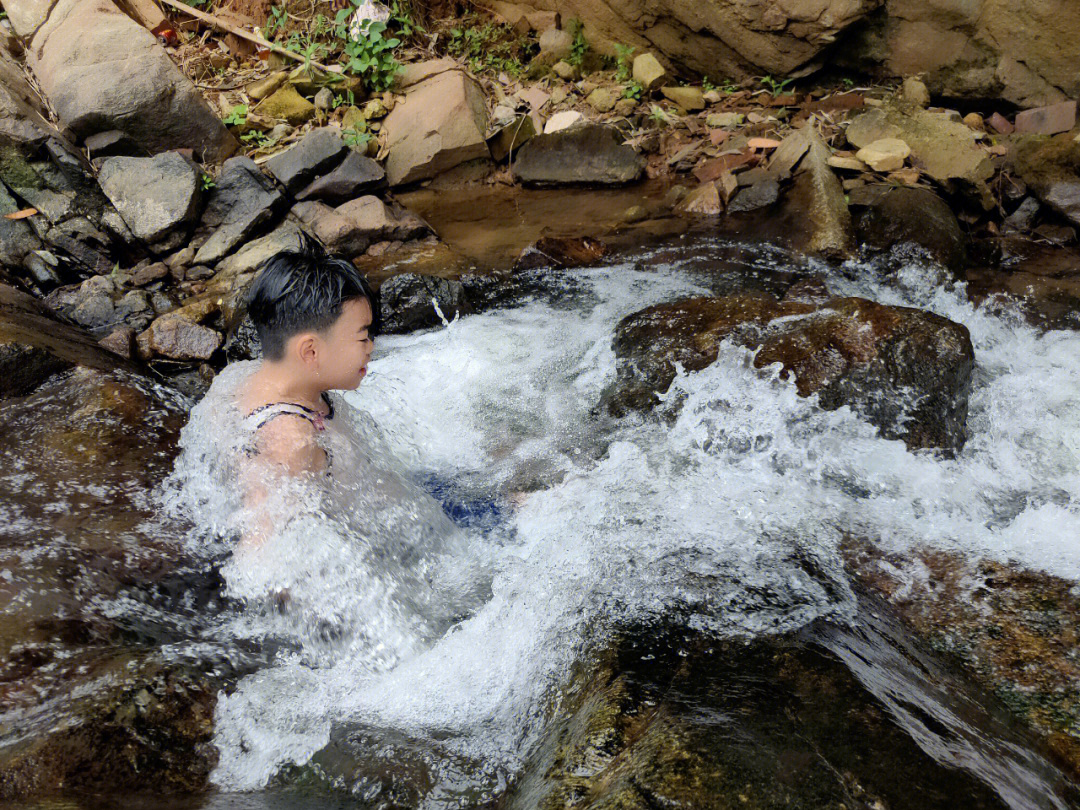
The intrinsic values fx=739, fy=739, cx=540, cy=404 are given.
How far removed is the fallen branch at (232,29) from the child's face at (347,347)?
6.90 metres

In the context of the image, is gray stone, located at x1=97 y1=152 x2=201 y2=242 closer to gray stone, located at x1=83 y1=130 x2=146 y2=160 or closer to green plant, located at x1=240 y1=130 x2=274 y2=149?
gray stone, located at x1=83 y1=130 x2=146 y2=160

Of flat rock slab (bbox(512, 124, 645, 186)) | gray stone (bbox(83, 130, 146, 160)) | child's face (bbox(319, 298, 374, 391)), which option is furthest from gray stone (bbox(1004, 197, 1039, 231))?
gray stone (bbox(83, 130, 146, 160))

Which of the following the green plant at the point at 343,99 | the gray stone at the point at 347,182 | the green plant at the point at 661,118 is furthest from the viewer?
the green plant at the point at 343,99

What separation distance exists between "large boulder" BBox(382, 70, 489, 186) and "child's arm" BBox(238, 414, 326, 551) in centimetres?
549

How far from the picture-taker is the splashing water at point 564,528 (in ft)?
7.60

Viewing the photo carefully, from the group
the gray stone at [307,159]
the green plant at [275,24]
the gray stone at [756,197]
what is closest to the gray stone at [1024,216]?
the gray stone at [756,197]

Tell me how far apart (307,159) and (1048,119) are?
6620 mm

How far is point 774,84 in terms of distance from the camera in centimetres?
780

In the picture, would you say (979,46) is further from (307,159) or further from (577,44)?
(307,159)

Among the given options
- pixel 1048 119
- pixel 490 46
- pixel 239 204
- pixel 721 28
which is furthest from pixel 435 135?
pixel 1048 119

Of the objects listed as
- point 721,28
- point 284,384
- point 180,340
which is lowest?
point 180,340

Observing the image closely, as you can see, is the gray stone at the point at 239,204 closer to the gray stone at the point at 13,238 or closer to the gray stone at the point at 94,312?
the gray stone at the point at 94,312

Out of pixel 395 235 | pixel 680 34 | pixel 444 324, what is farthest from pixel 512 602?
pixel 680 34

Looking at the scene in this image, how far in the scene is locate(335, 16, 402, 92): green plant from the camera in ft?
27.0
